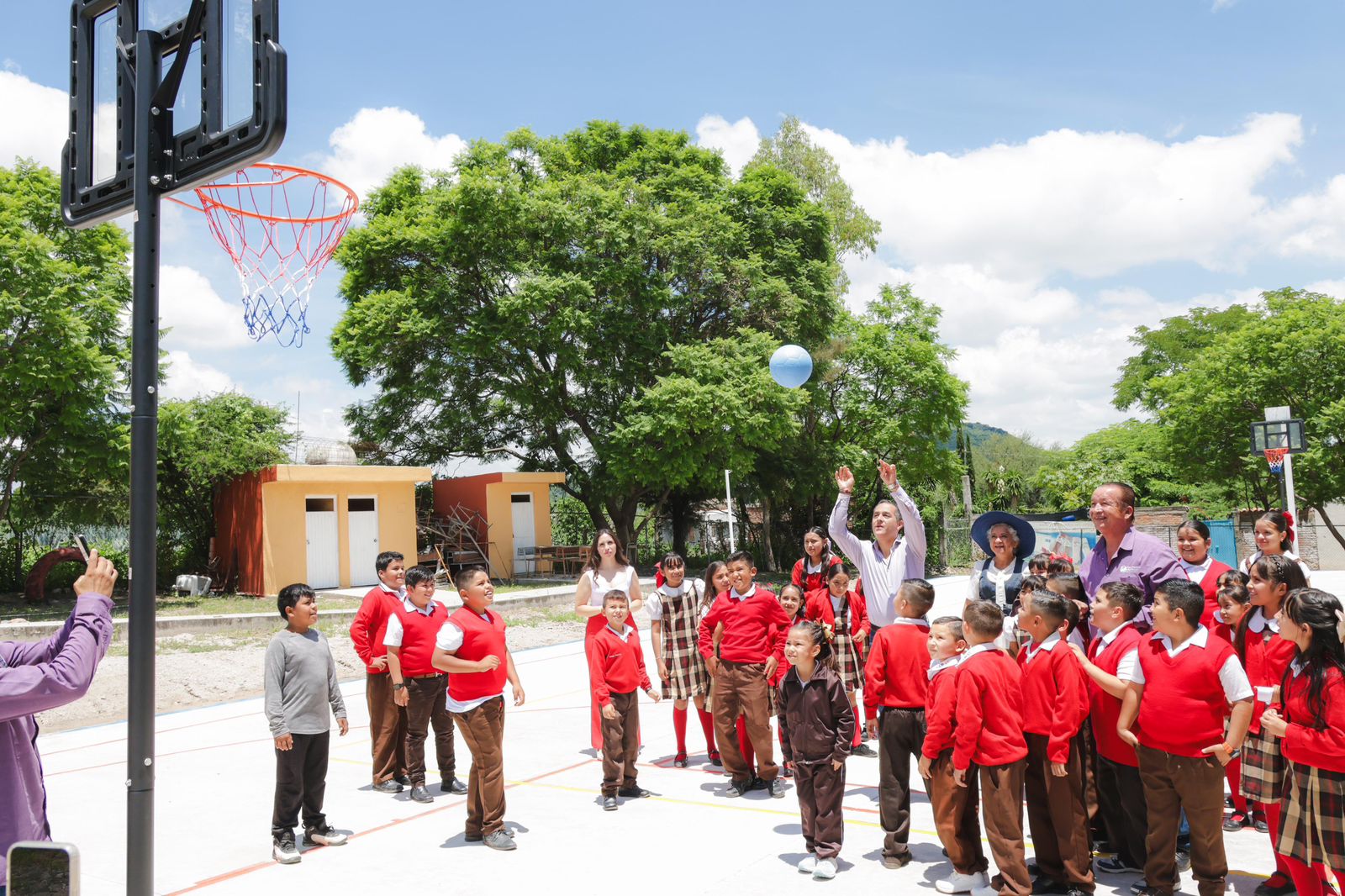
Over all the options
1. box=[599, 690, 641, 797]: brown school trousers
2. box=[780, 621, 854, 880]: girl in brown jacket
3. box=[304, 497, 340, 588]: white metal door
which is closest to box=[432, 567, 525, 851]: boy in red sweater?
box=[599, 690, 641, 797]: brown school trousers

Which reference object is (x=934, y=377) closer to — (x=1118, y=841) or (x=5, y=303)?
(x=5, y=303)

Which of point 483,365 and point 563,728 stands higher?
point 483,365

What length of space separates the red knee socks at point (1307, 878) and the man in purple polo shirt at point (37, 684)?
4876 millimetres

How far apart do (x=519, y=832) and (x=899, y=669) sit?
2.69 meters

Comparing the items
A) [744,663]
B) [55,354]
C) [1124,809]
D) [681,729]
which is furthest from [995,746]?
[55,354]

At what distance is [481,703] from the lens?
19.5ft

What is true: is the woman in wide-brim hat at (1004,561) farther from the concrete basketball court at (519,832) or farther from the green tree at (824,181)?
the green tree at (824,181)

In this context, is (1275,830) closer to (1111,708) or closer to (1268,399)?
(1111,708)

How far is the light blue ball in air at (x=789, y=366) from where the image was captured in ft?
54.1

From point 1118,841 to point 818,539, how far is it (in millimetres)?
3459

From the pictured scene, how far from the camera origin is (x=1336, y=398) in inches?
1271

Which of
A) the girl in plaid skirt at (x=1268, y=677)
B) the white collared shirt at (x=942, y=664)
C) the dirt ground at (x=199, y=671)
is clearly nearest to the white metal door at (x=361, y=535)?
the dirt ground at (x=199, y=671)

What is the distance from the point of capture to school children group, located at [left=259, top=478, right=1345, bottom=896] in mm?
4551

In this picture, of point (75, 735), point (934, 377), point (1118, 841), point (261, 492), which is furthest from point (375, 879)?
point (934, 377)
